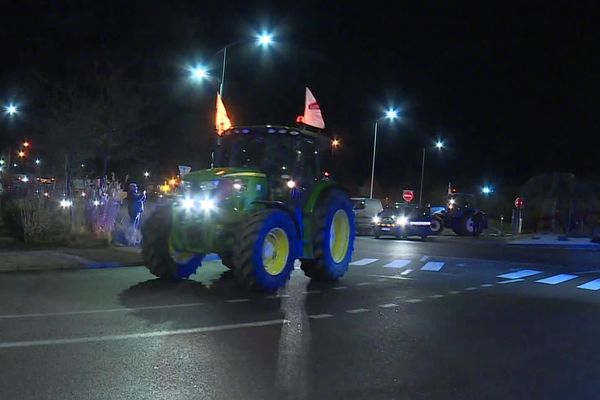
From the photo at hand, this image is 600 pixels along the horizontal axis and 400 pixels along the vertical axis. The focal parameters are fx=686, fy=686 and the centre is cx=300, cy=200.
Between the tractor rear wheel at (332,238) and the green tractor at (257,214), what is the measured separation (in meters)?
0.02

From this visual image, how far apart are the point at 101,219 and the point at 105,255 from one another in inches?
131

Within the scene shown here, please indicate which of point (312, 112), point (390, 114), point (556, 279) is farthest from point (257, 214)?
point (390, 114)

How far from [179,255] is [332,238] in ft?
11.2

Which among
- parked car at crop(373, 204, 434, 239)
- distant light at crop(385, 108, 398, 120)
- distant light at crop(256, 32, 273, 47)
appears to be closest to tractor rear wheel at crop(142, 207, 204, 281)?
distant light at crop(256, 32, 273, 47)

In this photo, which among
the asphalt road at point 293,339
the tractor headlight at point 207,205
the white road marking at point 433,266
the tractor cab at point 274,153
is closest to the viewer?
the asphalt road at point 293,339

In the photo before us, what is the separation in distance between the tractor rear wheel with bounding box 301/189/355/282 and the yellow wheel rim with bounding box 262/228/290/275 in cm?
117

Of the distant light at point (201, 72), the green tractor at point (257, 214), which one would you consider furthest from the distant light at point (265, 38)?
the green tractor at point (257, 214)

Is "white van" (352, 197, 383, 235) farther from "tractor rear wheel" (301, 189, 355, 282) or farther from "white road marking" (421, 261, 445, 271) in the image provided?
"tractor rear wheel" (301, 189, 355, 282)

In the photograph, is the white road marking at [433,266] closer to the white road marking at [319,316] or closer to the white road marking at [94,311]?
the white road marking at [319,316]

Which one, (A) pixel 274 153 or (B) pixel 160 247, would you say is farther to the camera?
(A) pixel 274 153

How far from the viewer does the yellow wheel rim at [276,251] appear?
40.7ft

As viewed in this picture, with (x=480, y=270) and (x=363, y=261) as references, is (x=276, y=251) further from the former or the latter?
(x=480, y=270)

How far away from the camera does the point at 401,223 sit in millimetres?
30000

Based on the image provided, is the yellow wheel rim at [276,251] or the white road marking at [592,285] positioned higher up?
the yellow wheel rim at [276,251]
